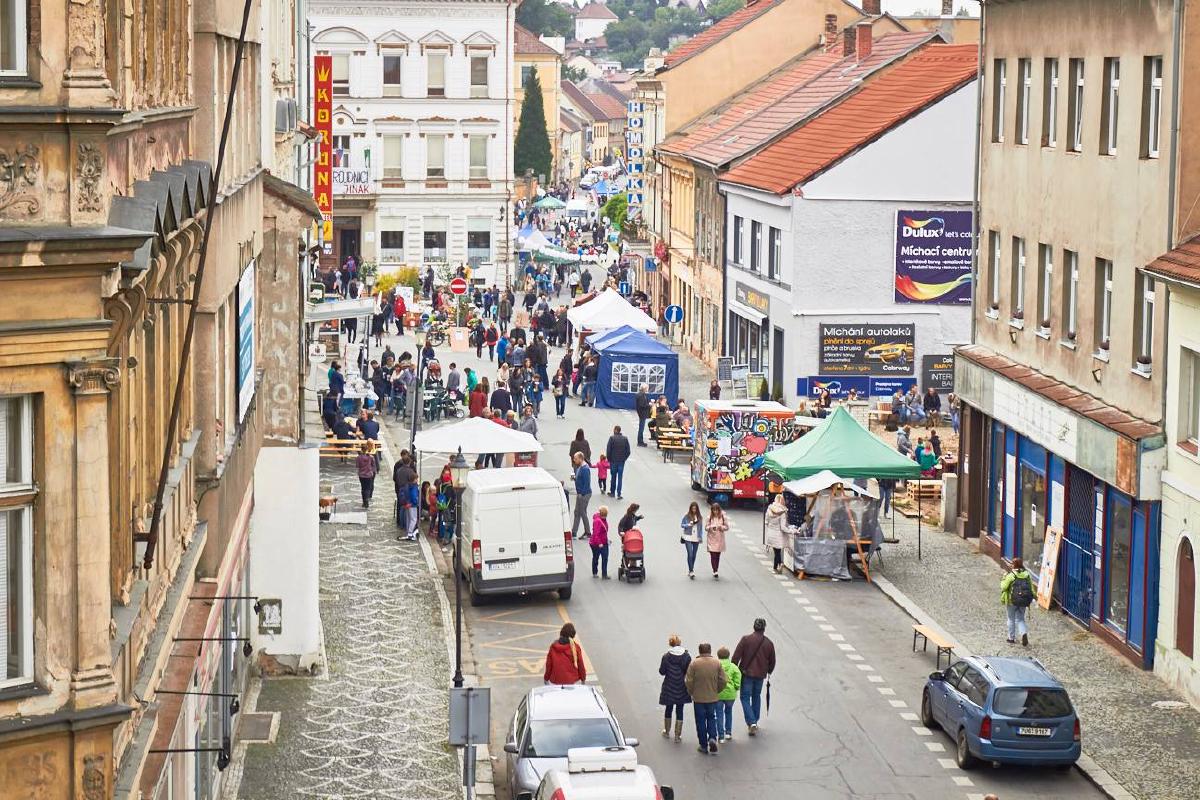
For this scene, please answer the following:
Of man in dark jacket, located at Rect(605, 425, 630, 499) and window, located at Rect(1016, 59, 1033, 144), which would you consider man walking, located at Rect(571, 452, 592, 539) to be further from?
window, located at Rect(1016, 59, 1033, 144)

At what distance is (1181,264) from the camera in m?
27.0

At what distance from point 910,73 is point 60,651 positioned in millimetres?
48329

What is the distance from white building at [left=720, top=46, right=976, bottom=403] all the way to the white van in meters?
21.3

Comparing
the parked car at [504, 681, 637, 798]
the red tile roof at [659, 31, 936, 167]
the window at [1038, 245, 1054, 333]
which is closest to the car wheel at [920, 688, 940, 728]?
the parked car at [504, 681, 637, 798]

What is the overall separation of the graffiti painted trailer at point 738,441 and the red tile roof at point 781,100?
1963cm

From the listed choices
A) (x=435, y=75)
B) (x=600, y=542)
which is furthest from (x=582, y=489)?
(x=435, y=75)

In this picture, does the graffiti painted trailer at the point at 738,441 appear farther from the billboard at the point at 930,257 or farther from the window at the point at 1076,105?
the billboard at the point at 930,257

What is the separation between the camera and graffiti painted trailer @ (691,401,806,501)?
132 ft

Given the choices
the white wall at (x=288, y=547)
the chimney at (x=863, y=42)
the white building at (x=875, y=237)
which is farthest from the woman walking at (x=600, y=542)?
the chimney at (x=863, y=42)

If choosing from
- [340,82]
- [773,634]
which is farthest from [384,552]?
[340,82]

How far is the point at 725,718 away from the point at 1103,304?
10148 mm

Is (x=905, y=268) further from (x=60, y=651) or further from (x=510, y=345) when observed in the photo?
(x=60, y=651)

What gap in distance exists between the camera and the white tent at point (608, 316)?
60.0 m

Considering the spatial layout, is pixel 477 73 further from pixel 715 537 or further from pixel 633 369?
pixel 715 537
